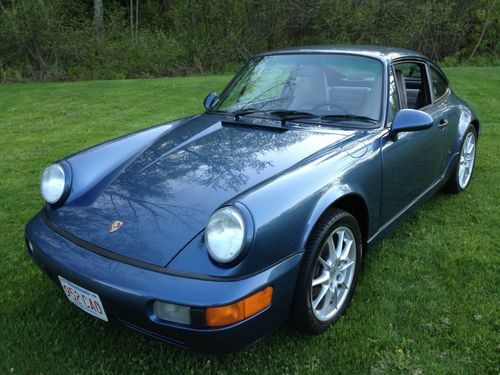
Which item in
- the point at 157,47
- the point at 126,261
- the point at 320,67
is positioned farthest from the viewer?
the point at 157,47

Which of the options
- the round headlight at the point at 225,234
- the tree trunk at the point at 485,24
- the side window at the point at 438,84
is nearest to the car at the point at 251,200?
the round headlight at the point at 225,234

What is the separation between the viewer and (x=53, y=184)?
2.52 m

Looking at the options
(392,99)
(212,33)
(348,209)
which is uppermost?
(392,99)

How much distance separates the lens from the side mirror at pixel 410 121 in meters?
2.67

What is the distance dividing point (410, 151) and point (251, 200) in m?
1.49

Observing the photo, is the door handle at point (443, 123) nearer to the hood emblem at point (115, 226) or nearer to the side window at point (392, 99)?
the side window at point (392, 99)

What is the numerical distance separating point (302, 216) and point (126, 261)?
786mm

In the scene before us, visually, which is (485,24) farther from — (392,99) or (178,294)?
(178,294)

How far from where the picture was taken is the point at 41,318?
244cm

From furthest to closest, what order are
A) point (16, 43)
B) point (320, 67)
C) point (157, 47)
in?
point (157, 47) → point (16, 43) → point (320, 67)

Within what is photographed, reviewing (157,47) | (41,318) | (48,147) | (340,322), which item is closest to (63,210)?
(41,318)

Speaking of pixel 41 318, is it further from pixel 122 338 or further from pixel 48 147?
pixel 48 147

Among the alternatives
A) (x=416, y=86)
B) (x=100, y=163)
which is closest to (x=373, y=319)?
(x=100, y=163)

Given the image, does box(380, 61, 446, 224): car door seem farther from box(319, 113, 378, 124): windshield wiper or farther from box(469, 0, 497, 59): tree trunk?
box(469, 0, 497, 59): tree trunk
